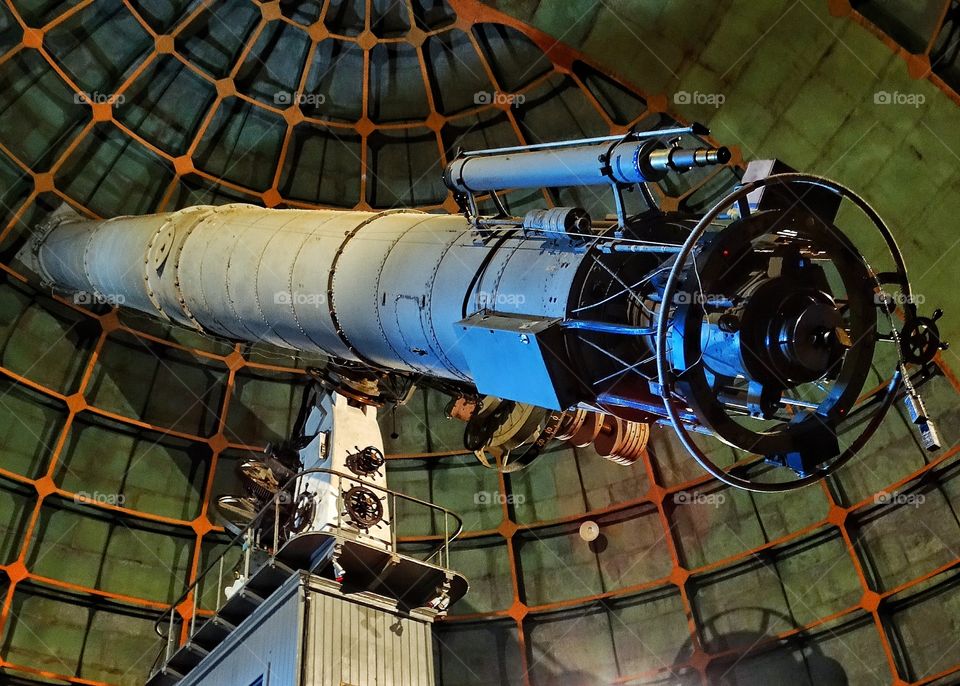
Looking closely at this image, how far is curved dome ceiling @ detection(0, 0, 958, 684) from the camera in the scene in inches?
536

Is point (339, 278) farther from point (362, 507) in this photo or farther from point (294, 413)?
point (294, 413)

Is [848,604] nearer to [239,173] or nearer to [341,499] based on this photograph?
[341,499]

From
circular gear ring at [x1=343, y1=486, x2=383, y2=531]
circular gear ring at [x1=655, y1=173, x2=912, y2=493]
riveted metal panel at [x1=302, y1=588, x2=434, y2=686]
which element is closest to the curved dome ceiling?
riveted metal panel at [x1=302, y1=588, x2=434, y2=686]

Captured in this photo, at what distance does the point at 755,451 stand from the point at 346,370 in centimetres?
597

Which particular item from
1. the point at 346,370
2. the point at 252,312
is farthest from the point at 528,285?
the point at 346,370

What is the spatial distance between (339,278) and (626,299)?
3.03 meters

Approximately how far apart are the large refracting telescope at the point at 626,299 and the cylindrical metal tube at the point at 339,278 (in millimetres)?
22

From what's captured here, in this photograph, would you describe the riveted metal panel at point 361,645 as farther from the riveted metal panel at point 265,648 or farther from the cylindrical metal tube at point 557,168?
the cylindrical metal tube at point 557,168

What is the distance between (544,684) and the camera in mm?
14719

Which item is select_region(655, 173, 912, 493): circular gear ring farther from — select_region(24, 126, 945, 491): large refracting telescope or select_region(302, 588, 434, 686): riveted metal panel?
select_region(302, 588, 434, 686): riveted metal panel

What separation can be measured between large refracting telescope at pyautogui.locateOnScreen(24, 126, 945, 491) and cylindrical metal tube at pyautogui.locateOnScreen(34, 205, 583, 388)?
22 millimetres

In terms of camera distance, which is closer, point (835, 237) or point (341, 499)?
point (835, 237)

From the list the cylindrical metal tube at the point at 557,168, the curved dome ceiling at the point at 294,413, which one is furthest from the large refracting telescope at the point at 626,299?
the curved dome ceiling at the point at 294,413

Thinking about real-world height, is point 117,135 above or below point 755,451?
above
